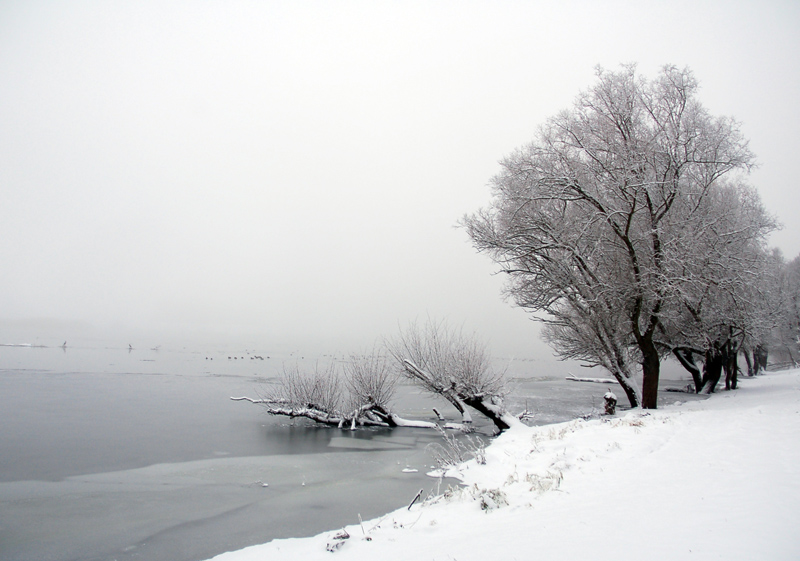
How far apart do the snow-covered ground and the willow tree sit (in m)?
5.50

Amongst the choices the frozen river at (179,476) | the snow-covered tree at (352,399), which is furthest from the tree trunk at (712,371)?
the snow-covered tree at (352,399)

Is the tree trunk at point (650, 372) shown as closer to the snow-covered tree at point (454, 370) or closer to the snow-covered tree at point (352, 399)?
the snow-covered tree at point (454, 370)

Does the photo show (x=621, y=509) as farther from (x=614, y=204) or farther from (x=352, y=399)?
(x=352, y=399)

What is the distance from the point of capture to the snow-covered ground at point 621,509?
3725mm

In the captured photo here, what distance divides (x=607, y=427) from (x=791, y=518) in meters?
7.33

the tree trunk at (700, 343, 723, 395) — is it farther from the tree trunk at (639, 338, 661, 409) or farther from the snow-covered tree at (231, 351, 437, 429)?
the snow-covered tree at (231, 351, 437, 429)

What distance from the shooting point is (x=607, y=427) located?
35.1 ft

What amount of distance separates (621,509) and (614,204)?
40.1ft

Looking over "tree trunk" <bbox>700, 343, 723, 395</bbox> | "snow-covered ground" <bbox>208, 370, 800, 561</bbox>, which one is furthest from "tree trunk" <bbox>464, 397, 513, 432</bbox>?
"tree trunk" <bbox>700, 343, 723, 395</bbox>

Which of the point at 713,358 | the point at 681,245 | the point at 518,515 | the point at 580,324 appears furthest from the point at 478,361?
the point at 713,358

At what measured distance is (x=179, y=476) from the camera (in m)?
10.7

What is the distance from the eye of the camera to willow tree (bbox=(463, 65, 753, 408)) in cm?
1358

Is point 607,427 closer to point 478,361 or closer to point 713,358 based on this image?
point 478,361

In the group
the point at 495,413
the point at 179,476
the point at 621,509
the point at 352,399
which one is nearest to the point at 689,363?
the point at 495,413
